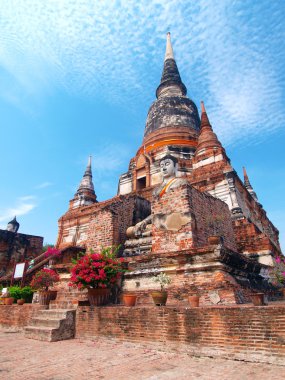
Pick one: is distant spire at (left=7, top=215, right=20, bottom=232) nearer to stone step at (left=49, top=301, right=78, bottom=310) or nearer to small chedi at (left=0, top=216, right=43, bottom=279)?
small chedi at (left=0, top=216, right=43, bottom=279)

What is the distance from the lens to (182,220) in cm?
750

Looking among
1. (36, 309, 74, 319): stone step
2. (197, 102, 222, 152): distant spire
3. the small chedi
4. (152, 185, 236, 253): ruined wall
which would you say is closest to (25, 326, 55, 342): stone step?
(36, 309, 74, 319): stone step

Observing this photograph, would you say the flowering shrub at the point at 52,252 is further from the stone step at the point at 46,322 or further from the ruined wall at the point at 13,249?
the ruined wall at the point at 13,249

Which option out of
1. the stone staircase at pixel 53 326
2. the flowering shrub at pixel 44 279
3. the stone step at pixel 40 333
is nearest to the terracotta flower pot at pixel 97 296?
the stone staircase at pixel 53 326

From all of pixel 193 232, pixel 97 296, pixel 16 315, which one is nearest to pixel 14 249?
pixel 16 315

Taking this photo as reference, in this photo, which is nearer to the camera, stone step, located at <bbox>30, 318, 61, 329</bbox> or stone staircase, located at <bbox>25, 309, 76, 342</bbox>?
stone staircase, located at <bbox>25, 309, 76, 342</bbox>

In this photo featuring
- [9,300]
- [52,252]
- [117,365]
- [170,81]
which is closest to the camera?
[117,365]

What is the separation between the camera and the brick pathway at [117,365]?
10.5 ft

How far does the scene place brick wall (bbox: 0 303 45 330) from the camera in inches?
292

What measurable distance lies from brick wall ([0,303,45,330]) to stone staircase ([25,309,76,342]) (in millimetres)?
1109

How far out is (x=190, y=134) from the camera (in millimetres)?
23203

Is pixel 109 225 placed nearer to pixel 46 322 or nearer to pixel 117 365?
pixel 46 322

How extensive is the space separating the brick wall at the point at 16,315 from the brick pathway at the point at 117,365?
2568 millimetres

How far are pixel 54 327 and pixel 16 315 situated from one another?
2771 mm
